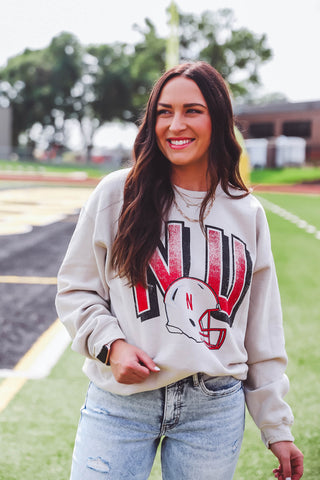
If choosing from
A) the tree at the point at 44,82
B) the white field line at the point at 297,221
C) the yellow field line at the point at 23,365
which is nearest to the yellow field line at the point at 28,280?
the yellow field line at the point at 23,365

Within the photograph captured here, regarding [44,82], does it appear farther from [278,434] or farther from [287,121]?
[278,434]

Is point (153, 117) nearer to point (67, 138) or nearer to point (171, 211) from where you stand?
point (171, 211)

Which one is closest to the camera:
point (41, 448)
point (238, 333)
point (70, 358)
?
point (238, 333)

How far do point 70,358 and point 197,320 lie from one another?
113 inches

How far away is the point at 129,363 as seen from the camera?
1.50 meters

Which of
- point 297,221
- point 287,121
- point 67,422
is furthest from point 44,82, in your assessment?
point 67,422

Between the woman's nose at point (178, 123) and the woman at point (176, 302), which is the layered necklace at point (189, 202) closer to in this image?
the woman at point (176, 302)

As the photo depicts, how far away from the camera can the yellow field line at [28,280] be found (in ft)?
22.5

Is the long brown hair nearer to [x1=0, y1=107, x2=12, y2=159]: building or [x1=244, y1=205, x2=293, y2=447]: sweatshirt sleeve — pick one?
[x1=244, y1=205, x2=293, y2=447]: sweatshirt sleeve

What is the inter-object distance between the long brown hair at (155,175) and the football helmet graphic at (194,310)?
98 millimetres

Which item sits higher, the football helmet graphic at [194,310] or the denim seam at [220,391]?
the football helmet graphic at [194,310]

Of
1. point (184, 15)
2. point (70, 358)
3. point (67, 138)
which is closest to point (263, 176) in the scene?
point (184, 15)

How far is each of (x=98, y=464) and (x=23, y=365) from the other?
106 inches

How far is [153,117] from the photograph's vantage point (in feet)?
5.56
